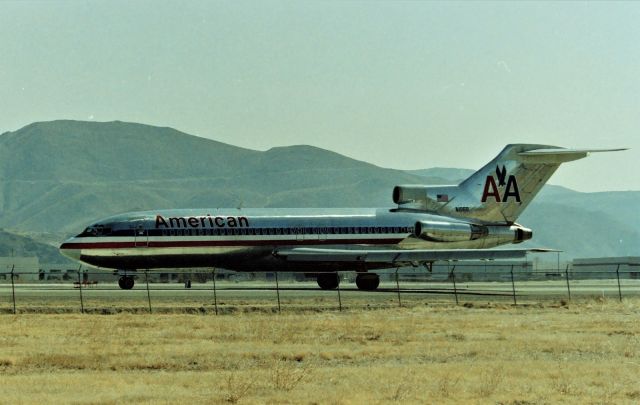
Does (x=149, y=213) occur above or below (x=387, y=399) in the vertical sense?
above

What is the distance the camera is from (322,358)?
24.9m

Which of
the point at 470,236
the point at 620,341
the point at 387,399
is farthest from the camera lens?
the point at 470,236

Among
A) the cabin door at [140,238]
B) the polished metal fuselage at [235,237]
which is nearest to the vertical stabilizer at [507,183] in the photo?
the polished metal fuselage at [235,237]

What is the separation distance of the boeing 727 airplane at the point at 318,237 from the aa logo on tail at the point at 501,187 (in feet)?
0.19

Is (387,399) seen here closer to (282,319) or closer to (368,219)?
(282,319)

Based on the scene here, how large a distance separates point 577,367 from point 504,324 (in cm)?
1058

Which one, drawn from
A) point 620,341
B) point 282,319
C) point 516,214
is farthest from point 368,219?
point 620,341

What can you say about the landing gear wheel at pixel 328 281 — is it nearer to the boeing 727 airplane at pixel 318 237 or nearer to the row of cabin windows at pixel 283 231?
the boeing 727 airplane at pixel 318 237

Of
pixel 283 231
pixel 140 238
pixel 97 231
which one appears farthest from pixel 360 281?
pixel 97 231

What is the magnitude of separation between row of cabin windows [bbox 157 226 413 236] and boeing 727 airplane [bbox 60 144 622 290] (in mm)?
50

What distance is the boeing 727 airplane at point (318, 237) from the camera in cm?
5278

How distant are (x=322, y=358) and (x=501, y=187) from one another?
3655 cm

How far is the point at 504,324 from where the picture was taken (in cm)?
3362

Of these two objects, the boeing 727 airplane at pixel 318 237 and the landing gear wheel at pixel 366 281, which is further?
the landing gear wheel at pixel 366 281
